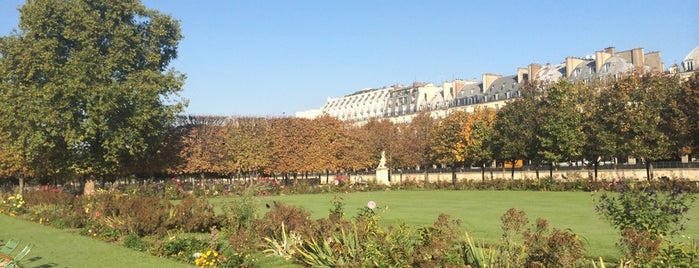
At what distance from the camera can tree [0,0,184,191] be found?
2522 centimetres

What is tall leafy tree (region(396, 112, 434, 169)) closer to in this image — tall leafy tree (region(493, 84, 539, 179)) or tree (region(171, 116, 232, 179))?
tall leafy tree (region(493, 84, 539, 179))

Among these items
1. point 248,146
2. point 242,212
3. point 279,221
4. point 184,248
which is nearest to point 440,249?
point 279,221

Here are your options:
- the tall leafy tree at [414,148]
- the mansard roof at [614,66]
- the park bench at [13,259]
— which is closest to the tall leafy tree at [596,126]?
the tall leafy tree at [414,148]

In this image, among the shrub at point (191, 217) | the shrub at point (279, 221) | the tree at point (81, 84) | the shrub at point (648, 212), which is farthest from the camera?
the tree at point (81, 84)

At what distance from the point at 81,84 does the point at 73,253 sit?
53.5 feet

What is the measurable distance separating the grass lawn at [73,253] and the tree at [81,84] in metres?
11.8

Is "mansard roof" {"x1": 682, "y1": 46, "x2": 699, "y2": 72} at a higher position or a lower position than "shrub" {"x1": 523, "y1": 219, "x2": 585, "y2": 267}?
higher

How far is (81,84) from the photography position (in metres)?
24.9

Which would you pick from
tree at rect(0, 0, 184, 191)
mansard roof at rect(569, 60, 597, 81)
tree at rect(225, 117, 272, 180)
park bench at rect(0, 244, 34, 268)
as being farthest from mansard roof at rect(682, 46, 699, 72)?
park bench at rect(0, 244, 34, 268)

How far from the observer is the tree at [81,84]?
993 inches

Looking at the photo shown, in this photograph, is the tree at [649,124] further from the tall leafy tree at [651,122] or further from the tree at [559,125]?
the tree at [559,125]

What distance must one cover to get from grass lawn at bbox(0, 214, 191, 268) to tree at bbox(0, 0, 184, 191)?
11762mm

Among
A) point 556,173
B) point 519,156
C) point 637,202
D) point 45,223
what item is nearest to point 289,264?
point 637,202

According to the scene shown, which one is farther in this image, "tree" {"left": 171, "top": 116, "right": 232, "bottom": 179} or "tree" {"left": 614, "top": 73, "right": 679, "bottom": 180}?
"tree" {"left": 171, "top": 116, "right": 232, "bottom": 179}
